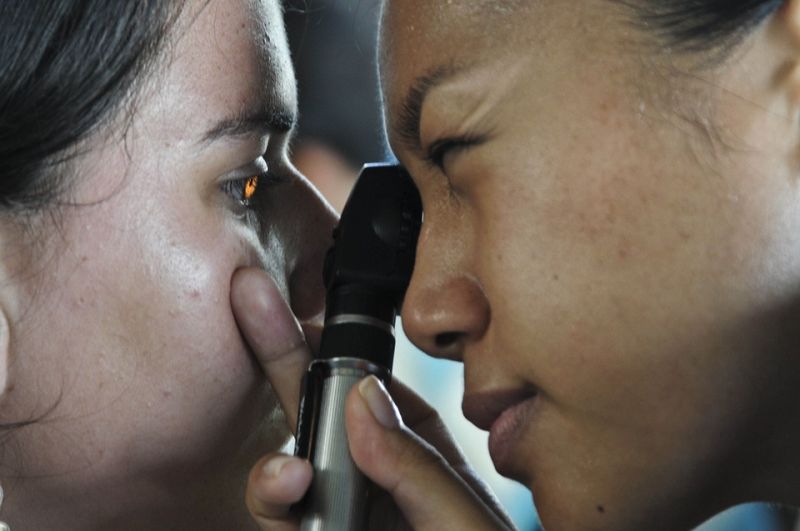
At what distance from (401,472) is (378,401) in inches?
3.0

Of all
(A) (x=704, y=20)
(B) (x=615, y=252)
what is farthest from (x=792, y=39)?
(B) (x=615, y=252)

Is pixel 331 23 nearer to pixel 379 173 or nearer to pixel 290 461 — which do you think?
pixel 379 173

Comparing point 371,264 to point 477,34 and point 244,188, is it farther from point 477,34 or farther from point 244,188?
point 477,34

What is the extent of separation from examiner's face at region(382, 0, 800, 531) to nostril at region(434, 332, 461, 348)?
26 mm

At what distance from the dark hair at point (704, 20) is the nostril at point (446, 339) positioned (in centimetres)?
34

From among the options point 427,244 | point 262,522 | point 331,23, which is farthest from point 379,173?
point 331,23

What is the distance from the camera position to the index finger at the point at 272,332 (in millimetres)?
1255

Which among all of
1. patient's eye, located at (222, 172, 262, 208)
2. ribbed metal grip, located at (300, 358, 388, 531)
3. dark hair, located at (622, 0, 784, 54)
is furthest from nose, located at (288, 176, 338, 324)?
dark hair, located at (622, 0, 784, 54)

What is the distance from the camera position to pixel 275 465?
3.82 ft

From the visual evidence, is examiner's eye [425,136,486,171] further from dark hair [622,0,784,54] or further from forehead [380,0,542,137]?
dark hair [622,0,784,54]

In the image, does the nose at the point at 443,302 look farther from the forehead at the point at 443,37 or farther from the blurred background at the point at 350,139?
the blurred background at the point at 350,139

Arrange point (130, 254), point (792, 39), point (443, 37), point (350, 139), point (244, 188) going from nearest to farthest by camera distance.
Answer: point (792, 39), point (443, 37), point (130, 254), point (244, 188), point (350, 139)

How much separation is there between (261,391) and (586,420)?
44 centimetres

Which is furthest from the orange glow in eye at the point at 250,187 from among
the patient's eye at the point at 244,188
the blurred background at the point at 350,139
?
the blurred background at the point at 350,139
